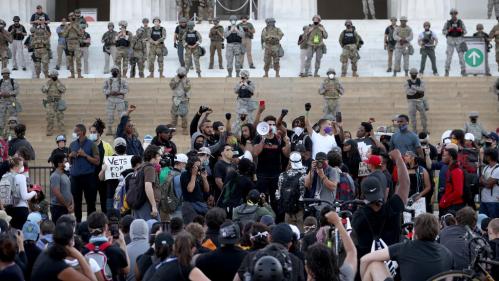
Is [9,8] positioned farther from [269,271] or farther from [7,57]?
[269,271]

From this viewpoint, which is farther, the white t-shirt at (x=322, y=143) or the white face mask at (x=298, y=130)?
the white face mask at (x=298, y=130)

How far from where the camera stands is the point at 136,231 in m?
15.2

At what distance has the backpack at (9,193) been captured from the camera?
20.2 m

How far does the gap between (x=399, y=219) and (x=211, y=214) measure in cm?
184

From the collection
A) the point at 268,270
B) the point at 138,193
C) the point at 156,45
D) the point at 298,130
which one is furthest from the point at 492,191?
the point at 156,45

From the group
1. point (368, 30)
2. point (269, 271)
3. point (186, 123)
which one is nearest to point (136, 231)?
point (269, 271)

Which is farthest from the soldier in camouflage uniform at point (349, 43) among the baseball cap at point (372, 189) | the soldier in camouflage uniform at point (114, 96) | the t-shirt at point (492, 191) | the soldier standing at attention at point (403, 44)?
the baseball cap at point (372, 189)

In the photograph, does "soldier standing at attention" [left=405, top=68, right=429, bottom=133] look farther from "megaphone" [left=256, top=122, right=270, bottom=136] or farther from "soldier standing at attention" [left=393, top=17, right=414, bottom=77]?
"megaphone" [left=256, top=122, right=270, bottom=136]

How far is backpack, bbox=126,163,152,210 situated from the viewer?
19.6 meters

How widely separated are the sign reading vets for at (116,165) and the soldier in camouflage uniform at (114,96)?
24.4ft

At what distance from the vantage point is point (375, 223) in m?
14.4

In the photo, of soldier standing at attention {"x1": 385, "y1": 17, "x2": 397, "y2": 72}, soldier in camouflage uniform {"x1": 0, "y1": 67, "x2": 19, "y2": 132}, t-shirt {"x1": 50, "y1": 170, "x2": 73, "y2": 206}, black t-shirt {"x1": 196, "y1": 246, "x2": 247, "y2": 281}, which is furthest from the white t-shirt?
soldier standing at attention {"x1": 385, "y1": 17, "x2": 397, "y2": 72}

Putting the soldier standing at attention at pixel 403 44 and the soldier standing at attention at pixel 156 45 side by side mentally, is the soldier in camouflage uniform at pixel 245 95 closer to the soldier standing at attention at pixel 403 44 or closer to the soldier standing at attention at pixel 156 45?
Answer: the soldier standing at attention at pixel 156 45

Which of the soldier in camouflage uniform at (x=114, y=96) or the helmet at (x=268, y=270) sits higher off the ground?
the soldier in camouflage uniform at (x=114, y=96)
